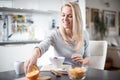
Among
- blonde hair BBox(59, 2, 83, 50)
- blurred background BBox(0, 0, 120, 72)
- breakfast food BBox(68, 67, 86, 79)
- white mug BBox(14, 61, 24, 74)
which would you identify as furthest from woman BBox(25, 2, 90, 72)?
blurred background BBox(0, 0, 120, 72)

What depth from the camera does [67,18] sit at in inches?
70.8

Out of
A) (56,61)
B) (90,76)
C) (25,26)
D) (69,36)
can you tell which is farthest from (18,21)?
(90,76)

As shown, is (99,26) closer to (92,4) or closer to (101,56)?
(92,4)

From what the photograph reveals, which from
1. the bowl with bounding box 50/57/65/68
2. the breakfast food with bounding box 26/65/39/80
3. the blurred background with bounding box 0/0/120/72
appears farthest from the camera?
the blurred background with bounding box 0/0/120/72

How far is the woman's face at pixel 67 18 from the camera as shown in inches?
70.8

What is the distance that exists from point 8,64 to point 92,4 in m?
3.84

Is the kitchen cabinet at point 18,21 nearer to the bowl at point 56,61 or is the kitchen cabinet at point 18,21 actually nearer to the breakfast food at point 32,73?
the bowl at point 56,61

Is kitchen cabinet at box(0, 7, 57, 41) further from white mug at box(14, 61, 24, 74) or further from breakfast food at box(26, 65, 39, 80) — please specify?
breakfast food at box(26, 65, 39, 80)

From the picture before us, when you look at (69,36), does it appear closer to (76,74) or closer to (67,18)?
(67,18)

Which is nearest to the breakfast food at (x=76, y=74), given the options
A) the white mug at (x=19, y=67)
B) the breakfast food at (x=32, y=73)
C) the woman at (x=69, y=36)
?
the breakfast food at (x=32, y=73)

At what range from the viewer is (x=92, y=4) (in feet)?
21.5

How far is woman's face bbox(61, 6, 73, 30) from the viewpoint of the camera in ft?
5.90

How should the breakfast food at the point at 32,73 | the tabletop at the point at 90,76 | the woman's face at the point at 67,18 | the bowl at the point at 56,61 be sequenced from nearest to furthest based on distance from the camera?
the breakfast food at the point at 32,73
the tabletop at the point at 90,76
the bowl at the point at 56,61
the woman's face at the point at 67,18

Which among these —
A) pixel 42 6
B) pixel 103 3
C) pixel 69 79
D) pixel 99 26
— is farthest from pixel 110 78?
pixel 103 3
